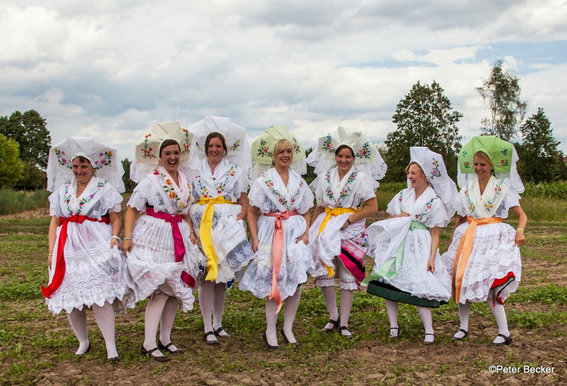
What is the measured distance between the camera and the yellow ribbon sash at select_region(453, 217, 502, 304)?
16.0 feet

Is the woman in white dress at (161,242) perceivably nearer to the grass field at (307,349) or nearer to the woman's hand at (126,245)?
the woman's hand at (126,245)

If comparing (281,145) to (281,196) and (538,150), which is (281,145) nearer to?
(281,196)

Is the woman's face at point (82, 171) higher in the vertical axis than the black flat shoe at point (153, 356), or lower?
higher

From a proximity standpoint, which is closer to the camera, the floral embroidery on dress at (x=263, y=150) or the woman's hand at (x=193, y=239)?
the woman's hand at (x=193, y=239)

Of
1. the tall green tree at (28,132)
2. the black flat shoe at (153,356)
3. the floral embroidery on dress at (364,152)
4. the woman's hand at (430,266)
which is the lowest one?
the black flat shoe at (153,356)

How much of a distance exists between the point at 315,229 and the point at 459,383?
72.4 inches

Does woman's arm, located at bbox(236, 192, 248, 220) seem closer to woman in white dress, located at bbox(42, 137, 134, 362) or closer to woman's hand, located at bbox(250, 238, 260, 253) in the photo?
woman's hand, located at bbox(250, 238, 260, 253)

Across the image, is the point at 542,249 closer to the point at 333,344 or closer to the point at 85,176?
the point at 333,344

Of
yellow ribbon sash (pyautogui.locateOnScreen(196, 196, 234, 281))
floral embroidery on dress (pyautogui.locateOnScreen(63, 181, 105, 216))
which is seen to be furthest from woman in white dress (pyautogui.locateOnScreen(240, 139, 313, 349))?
floral embroidery on dress (pyautogui.locateOnScreen(63, 181, 105, 216))

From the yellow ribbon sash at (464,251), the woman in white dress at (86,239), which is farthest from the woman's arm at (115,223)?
the yellow ribbon sash at (464,251)

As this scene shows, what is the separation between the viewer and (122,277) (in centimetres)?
448

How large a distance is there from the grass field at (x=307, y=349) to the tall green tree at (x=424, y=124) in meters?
26.9

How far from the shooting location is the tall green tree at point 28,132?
58.7 meters

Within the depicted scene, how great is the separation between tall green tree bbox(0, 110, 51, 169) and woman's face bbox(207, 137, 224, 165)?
5863cm
